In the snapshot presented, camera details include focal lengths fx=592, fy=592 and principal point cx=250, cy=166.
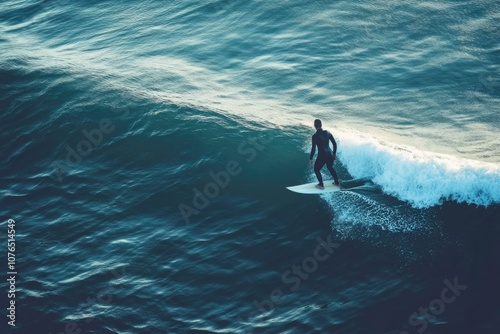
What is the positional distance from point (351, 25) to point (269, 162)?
39.3 ft

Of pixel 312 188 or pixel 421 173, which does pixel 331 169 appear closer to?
pixel 312 188

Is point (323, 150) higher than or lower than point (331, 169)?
higher

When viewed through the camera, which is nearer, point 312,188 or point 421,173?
point 421,173

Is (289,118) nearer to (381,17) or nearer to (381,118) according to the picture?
(381,118)

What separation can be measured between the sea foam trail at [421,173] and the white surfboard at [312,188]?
119cm

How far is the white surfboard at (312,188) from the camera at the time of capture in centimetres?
1888

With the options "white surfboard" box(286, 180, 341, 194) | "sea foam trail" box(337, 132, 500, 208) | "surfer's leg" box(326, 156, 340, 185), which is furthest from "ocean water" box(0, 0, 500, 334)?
"surfer's leg" box(326, 156, 340, 185)

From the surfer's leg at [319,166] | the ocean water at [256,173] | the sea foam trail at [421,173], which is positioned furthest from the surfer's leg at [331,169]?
the sea foam trail at [421,173]

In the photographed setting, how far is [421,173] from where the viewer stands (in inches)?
728

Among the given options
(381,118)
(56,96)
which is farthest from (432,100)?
(56,96)

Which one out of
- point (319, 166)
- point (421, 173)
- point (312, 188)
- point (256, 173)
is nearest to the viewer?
point (421, 173)

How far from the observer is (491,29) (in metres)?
28.2

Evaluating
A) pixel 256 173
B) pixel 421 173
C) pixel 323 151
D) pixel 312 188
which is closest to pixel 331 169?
pixel 323 151

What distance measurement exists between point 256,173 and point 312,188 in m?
2.43
